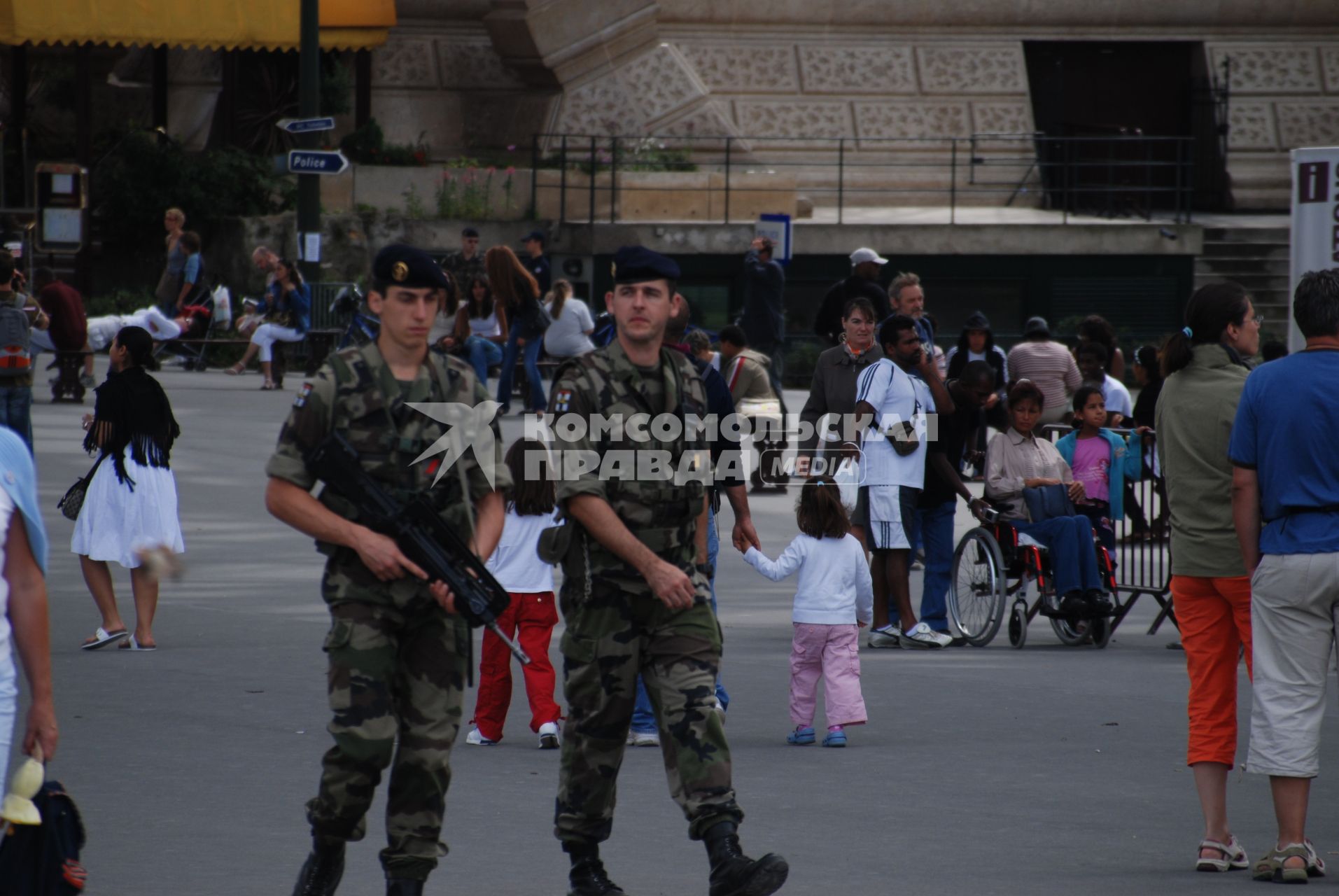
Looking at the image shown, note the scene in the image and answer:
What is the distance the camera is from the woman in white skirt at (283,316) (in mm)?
21391

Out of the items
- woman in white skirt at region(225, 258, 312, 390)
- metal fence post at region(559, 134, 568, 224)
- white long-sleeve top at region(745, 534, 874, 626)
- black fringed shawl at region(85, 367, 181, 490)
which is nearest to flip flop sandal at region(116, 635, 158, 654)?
black fringed shawl at region(85, 367, 181, 490)

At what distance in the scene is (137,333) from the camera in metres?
9.84

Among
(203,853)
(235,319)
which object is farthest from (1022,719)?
(235,319)

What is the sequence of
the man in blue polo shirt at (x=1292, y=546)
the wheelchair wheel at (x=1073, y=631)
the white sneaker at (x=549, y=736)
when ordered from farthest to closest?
the wheelchair wheel at (x=1073, y=631) → the white sneaker at (x=549, y=736) → the man in blue polo shirt at (x=1292, y=546)

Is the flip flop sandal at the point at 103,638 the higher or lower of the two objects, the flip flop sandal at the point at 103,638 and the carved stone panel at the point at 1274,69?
the lower

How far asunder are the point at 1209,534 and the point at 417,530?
273cm

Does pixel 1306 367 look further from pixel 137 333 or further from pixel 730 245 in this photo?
pixel 730 245

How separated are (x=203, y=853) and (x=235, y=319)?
1964cm

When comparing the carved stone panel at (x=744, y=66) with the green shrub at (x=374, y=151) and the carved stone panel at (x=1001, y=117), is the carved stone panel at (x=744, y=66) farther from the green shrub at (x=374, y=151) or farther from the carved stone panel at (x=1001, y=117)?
the green shrub at (x=374, y=151)

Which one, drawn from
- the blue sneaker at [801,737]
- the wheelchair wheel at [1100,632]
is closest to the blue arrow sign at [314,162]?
the wheelchair wheel at [1100,632]

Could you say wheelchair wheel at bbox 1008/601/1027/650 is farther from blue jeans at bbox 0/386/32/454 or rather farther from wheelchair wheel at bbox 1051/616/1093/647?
blue jeans at bbox 0/386/32/454

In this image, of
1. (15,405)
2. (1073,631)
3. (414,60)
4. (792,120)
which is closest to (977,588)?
(1073,631)

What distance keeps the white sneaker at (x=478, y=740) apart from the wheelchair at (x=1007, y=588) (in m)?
3.75

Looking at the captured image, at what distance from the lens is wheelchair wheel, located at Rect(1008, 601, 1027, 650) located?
36.4 ft
